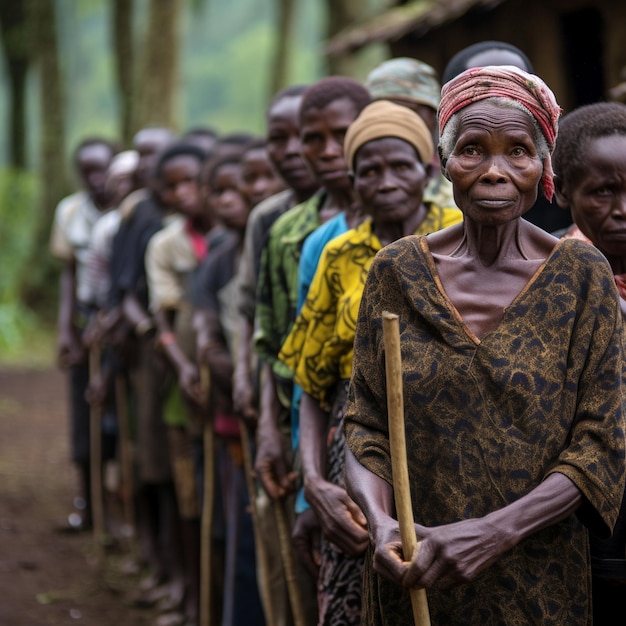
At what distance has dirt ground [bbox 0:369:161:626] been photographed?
23.4 ft

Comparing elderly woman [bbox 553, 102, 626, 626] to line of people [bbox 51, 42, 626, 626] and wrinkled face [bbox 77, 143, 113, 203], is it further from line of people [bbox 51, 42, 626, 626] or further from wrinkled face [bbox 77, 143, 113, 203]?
wrinkled face [bbox 77, 143, 113, 203]

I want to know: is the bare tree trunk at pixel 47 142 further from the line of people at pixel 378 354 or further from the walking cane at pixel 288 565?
the walking cane at pixel 288 565

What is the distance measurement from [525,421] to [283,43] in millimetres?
19308

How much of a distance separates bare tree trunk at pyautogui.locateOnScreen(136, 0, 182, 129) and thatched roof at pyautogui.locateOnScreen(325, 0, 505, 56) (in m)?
4.52

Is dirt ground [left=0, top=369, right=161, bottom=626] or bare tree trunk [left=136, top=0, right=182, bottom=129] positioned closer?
dirt ground [left=0, top=369, right=161, bottom=626]

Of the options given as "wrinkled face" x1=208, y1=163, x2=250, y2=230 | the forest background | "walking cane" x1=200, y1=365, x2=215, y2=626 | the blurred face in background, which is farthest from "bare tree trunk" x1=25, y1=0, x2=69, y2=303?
"walking cane" x1=200, y1=365, x2=215, y2=626

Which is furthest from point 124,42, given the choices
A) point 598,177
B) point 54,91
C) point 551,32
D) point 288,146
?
point 598,177

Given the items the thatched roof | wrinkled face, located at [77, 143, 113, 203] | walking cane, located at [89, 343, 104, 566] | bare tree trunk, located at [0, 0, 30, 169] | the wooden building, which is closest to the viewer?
the wooden building

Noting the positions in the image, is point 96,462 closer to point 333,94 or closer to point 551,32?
point 551,32

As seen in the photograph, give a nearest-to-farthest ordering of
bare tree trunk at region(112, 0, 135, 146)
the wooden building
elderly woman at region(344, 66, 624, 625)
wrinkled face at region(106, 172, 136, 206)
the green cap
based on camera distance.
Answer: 1. elderly woman at region(344, 66, 624, 625)
2. the green cap
3. the wooden building
4. wrinkled face at region(106, 172, 136, 206)
5. bare tree trunk at region(112, 0, 135, 146)

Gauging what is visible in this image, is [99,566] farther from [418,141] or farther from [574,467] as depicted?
[574,467]

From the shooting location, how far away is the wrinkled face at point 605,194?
3377 millimetres

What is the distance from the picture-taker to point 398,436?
2.59 meters

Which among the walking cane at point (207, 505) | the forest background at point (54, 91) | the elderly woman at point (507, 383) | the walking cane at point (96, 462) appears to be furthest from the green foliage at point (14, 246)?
the elderly woman at point (507, 383)
